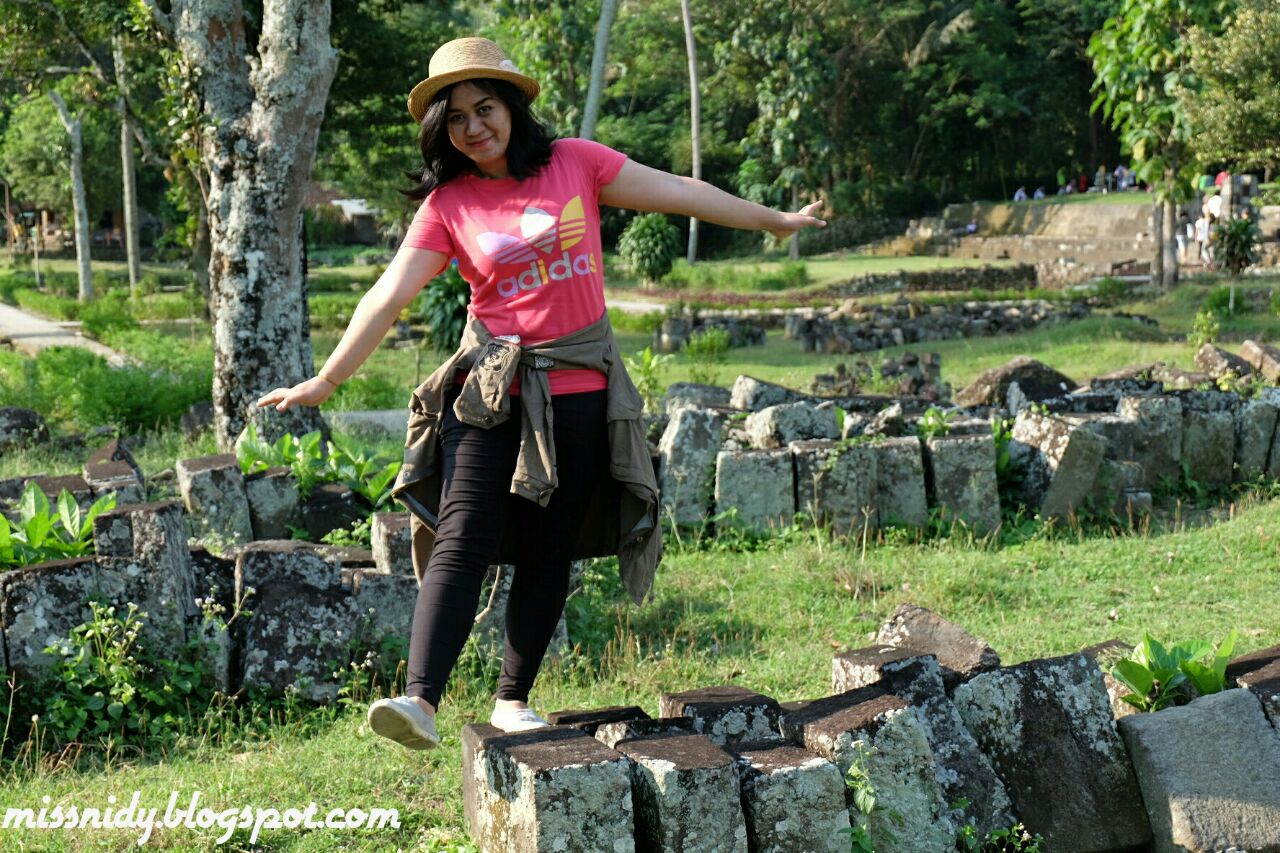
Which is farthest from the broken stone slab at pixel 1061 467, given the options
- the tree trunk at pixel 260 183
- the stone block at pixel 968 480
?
the tree trunk at pixel 260 183

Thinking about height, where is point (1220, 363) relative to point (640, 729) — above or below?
above

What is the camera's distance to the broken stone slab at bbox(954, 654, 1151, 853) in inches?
153

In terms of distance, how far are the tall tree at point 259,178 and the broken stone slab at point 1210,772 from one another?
6.20 meters

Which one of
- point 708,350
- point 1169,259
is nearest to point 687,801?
point 708,350

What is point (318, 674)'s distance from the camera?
511 cm

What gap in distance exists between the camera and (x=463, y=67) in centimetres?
380

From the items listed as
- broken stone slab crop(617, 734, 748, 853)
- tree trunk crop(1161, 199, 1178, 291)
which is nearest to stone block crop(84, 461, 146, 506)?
broken stone slab crop(617, 734, 748, 853)

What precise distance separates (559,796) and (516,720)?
1.97ft

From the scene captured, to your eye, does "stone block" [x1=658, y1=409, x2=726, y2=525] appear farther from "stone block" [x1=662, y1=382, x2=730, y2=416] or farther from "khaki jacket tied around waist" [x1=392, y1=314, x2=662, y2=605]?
"khaki jacket tied around waist" [x1=392, y1=314, x2=662, y2=605]

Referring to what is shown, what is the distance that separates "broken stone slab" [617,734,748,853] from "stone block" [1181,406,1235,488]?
5869mm

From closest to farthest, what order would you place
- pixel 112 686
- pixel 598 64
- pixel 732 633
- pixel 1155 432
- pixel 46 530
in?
1. pixel 112 686
2. pixel 46 530
3. pixel 732 633
4. pixel 1155 432
5. pixel 598 64

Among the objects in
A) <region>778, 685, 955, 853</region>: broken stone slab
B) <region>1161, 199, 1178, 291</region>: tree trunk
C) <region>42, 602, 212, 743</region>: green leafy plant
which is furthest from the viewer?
<region>1161, 199, 1178, 291</region>: tree trunk

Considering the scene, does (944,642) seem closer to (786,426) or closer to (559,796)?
(559,796)

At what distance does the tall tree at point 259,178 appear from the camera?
→ 8.66m
